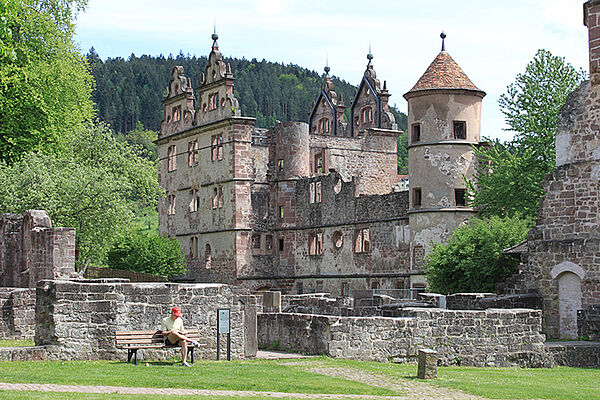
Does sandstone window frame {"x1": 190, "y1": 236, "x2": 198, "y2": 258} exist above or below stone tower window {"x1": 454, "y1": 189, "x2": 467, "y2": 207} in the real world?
below

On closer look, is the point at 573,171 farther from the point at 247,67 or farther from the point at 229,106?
the point at 247,67

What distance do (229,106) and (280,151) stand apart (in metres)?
3.70

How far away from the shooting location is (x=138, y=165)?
51.1 meters

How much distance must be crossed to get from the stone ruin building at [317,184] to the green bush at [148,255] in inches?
56.5

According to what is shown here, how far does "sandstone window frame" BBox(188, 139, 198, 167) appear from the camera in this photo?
185 feet

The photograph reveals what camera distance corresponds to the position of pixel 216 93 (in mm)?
54031

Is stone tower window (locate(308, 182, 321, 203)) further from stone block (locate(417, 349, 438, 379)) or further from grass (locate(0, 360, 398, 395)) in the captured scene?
stone block (locate(417, 349, 438, 379))

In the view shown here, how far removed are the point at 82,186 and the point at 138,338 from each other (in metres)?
25.9

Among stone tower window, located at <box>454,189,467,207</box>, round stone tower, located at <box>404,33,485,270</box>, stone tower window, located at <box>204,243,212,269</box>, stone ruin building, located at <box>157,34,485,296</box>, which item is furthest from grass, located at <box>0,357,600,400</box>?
stone tower window, located at <box>204,243,212,269</box>

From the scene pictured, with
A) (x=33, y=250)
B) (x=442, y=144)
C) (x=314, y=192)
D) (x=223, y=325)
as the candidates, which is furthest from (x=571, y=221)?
(x=314, y=192)

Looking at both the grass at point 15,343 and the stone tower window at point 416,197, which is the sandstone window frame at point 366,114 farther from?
the grass at point 15,343

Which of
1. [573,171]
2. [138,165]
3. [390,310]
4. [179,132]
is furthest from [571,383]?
[179,132]

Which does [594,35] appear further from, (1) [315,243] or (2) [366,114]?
(2) [366,114]

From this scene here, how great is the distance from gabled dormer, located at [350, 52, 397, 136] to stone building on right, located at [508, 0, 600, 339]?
2614 cm
